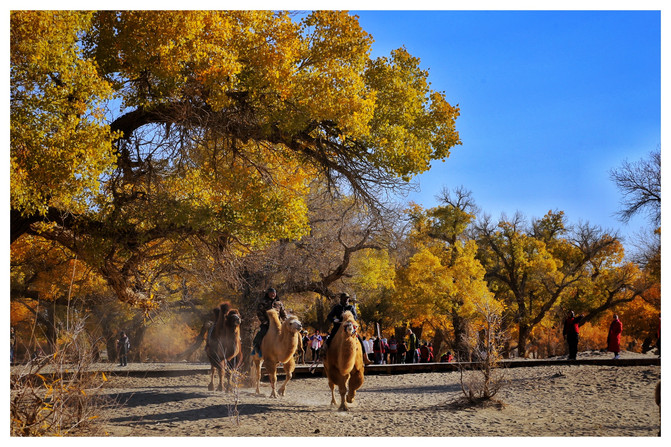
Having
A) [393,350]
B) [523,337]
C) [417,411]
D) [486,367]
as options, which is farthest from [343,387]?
[523,337]

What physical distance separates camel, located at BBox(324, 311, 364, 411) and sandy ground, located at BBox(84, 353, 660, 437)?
1.54 ft

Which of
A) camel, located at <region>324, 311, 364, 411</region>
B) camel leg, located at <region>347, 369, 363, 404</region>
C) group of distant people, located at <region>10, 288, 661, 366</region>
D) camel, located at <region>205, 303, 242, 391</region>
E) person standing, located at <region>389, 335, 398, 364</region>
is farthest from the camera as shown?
person standing, located at <region>389, 335, 398, 364</region>

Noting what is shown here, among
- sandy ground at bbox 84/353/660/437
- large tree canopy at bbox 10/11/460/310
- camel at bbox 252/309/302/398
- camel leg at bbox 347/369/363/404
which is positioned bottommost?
sandy ground at bbox 84/353/660/437

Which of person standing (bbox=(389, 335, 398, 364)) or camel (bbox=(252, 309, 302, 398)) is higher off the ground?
camel (bbox=(252, 309, 302, 398))

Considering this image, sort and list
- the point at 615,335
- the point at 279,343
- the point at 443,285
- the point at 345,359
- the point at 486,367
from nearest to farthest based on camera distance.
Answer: the point at 345,359
the point at 486,367
the point at 279,343
the point at 615,335
the point at 443,285

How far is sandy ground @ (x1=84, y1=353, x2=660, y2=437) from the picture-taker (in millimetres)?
8898

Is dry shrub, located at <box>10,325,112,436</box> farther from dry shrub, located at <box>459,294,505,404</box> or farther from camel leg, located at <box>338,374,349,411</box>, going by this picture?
dry shrub, located at <box>459,294,505,404</box>

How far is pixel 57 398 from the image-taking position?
7.05m

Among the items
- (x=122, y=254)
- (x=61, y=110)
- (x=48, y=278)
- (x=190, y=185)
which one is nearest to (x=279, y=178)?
(x=190, y=185)

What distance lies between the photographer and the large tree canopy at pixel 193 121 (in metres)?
9.30

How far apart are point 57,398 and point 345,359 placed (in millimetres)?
5219

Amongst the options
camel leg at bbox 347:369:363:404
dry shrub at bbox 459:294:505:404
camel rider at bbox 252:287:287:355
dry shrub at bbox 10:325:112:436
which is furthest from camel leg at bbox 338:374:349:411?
dry shrub at bbox 10:325:112:436

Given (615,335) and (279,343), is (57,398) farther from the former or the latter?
(615,335)

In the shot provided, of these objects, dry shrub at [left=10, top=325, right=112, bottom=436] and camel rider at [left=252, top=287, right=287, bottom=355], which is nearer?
dry shrub at [left=10, top=325, right=112, bottom=436]
